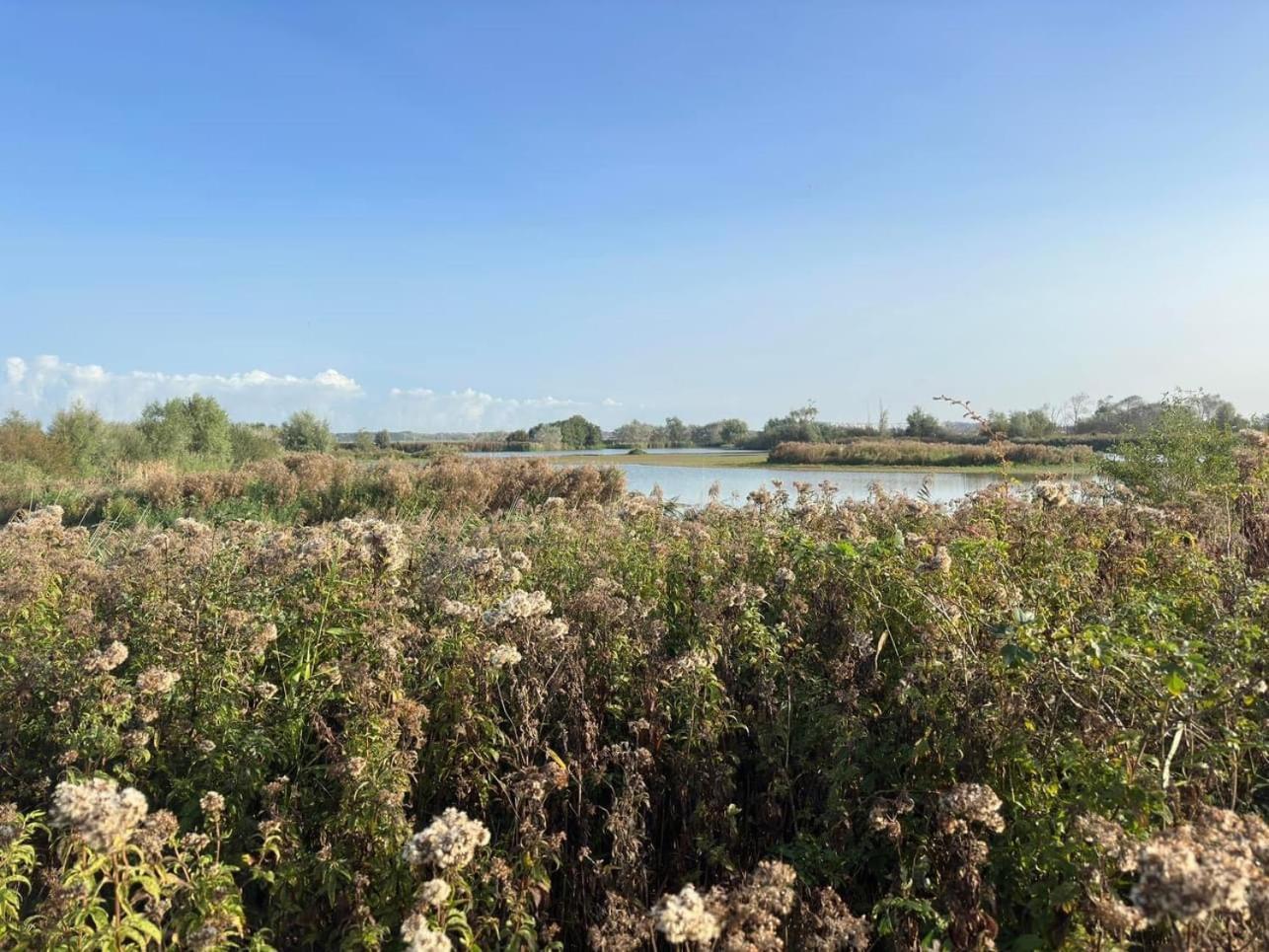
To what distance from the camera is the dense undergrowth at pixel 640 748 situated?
190 cm

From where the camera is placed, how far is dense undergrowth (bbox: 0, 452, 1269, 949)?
74.8 inches

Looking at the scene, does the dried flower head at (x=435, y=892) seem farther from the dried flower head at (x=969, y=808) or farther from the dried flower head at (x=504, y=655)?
the dried flower head at (x=969, y=808)

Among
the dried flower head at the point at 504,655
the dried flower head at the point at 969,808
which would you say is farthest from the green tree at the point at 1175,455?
the dried flower head at the point at 504,655

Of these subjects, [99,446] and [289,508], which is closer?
[289,508]

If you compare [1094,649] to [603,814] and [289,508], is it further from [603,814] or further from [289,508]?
[289,508]

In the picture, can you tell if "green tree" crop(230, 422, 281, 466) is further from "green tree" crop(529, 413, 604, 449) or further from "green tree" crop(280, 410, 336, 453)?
"green tree" crop(529, 413, 604, 449)

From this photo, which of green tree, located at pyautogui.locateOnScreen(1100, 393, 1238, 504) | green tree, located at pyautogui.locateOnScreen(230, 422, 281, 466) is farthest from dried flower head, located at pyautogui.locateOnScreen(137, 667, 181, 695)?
green tree, located at pyautogui.locateOnScreen(230, 422, 281, 466)

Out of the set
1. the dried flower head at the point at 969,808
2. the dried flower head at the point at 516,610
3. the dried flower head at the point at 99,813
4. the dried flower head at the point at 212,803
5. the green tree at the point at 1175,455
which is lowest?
the dried flower head at the point at 212,803

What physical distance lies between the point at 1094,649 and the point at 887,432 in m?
51.3

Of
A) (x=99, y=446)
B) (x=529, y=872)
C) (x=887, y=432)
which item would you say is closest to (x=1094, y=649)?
(x=529, y=872)

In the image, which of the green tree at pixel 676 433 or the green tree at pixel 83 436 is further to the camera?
the green tree at pixel 676 433

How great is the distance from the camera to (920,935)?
6.81ft

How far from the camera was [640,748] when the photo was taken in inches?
101

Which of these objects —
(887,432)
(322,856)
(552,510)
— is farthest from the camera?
(887,432)
